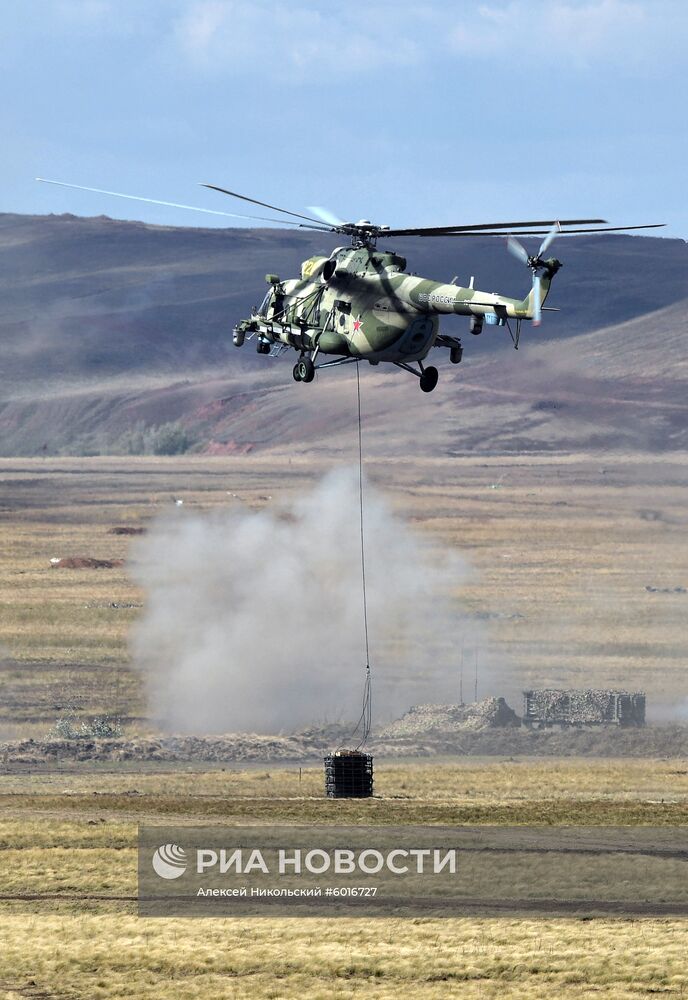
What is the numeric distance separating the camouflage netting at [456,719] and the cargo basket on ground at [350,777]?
33.0m

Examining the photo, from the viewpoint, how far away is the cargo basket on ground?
8762 centimetres

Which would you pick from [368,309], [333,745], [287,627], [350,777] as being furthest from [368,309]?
[287,627]

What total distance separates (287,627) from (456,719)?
23.1 m

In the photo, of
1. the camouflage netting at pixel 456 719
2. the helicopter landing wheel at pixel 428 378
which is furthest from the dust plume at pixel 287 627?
the helicopter landing wheel at pixel 428 378

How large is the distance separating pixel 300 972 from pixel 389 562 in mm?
120944

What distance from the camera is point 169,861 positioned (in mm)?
67750

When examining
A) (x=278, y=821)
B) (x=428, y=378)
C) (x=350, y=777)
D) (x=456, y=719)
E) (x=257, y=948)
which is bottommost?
(x=456, y=719)

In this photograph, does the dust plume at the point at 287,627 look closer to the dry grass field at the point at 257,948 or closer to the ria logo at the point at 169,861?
the dry grass field at the point at 257,948

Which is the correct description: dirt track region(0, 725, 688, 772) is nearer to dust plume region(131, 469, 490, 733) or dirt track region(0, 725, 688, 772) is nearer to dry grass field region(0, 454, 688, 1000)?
dry grass field region(0, 454, 688, 1000)

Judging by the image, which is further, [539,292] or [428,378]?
[428,378]

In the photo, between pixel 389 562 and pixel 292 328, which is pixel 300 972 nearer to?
pixel 292 328

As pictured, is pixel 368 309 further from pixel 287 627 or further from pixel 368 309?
pixel 287 627

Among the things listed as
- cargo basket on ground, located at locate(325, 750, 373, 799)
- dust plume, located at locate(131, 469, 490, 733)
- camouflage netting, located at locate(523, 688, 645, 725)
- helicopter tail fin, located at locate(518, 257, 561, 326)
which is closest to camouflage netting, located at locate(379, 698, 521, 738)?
camouflage netting, located at locate(523, 688, 645, 725)

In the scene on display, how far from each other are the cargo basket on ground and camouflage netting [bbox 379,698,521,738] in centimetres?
3304
